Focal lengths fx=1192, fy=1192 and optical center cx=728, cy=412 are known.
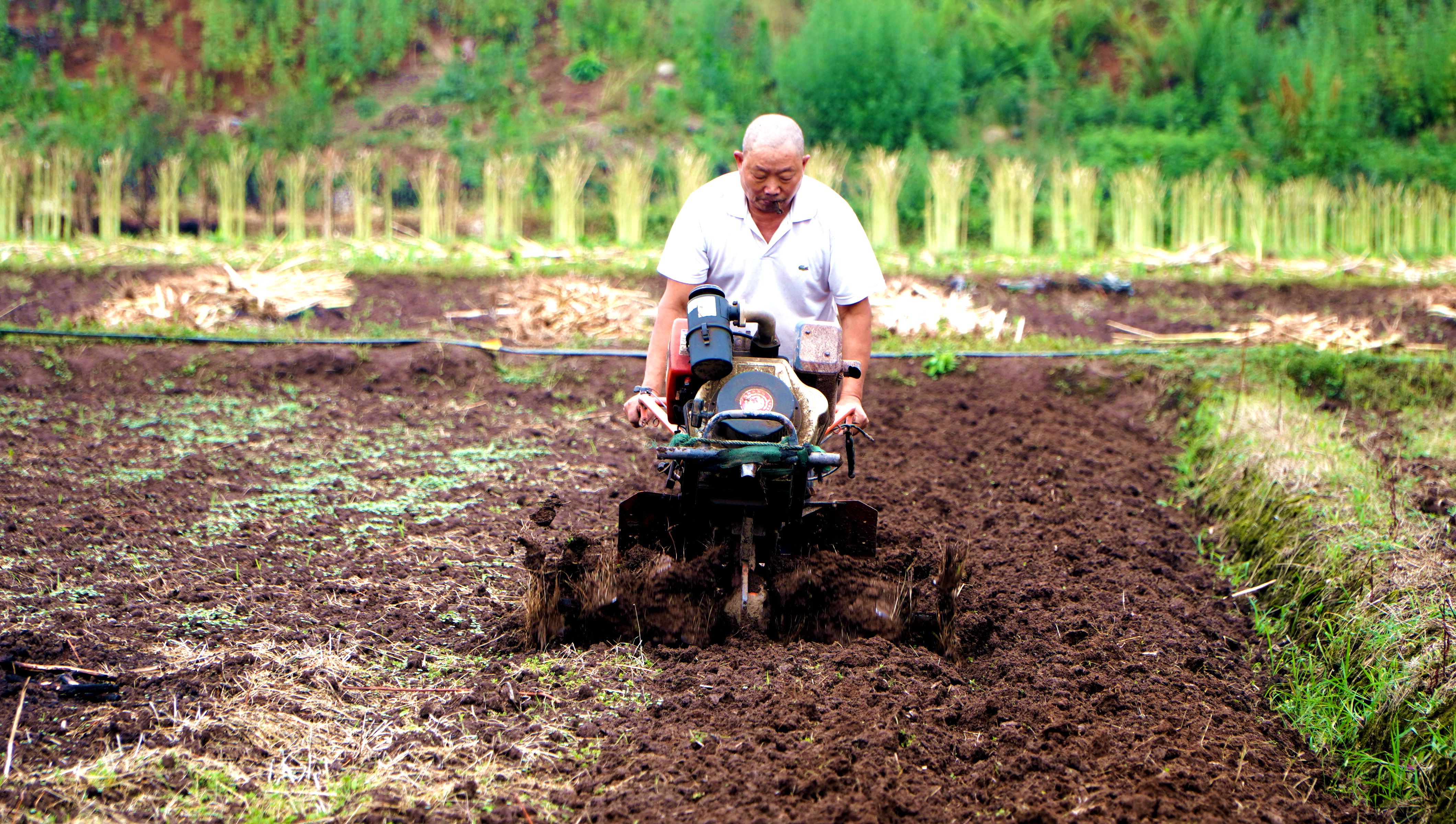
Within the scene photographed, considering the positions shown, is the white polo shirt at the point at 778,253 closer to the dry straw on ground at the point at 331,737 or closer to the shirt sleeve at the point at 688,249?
the shirt sleeve at the point at 688,249

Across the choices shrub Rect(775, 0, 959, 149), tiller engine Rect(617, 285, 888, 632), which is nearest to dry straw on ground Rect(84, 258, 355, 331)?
tiller engine Rect(617, 285, 888, 632)

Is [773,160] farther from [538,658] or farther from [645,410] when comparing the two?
[538,658]

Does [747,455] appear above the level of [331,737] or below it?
above

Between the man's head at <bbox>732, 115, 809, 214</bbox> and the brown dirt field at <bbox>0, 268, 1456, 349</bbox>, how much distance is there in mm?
6598

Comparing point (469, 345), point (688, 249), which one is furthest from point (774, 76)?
point (688, 249)

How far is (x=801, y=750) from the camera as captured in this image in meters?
3.39

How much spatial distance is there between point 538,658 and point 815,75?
17840 mm

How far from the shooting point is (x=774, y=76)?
22094mm

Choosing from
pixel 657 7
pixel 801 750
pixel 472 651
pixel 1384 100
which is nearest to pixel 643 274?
pixel 472 651

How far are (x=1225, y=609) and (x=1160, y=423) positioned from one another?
9.76 ft

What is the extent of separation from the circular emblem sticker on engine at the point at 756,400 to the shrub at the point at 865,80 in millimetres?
17139

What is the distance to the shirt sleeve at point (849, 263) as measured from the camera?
433 cm

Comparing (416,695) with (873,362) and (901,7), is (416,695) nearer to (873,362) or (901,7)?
(873,362)

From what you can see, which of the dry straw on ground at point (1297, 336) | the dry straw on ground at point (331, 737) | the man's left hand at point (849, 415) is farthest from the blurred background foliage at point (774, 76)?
the dry straw on ground at point (331, 737)
